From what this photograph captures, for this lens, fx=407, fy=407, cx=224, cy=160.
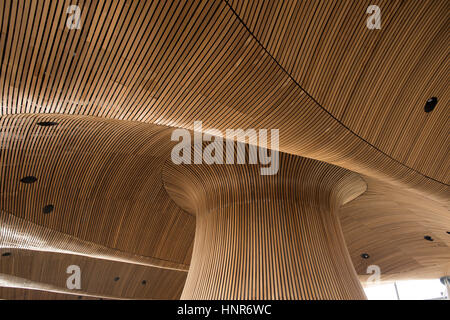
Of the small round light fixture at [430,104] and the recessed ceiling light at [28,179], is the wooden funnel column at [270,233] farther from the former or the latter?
the recessed ceiling light at [28,179]

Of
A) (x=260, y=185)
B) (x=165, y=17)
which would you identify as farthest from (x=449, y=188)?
(x=165, y=17)

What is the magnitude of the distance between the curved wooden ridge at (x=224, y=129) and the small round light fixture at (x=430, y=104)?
129 mm

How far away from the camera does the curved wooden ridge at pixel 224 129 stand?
3.94 meters

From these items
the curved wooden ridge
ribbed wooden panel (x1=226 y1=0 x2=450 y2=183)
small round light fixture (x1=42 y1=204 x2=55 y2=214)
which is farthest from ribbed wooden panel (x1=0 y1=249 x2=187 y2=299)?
ribbed wooden panel (x1=226 y1=0 x2=450 y2=183)

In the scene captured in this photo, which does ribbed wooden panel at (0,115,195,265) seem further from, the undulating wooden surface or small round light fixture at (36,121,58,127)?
small round light fixture at (36,121,58,127)

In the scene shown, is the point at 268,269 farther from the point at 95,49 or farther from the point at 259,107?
the point at 95,49

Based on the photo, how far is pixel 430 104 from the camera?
5934 mm

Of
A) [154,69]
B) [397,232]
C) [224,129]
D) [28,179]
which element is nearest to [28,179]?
[28,179]

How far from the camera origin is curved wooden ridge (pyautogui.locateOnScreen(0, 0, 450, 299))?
3.94 meters

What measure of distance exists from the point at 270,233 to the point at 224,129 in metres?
2.83

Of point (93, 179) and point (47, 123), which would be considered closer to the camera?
point (47, 123)

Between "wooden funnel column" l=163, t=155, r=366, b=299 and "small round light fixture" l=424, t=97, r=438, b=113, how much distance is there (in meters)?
2.51

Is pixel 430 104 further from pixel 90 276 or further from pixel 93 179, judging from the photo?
pixel 90 276
